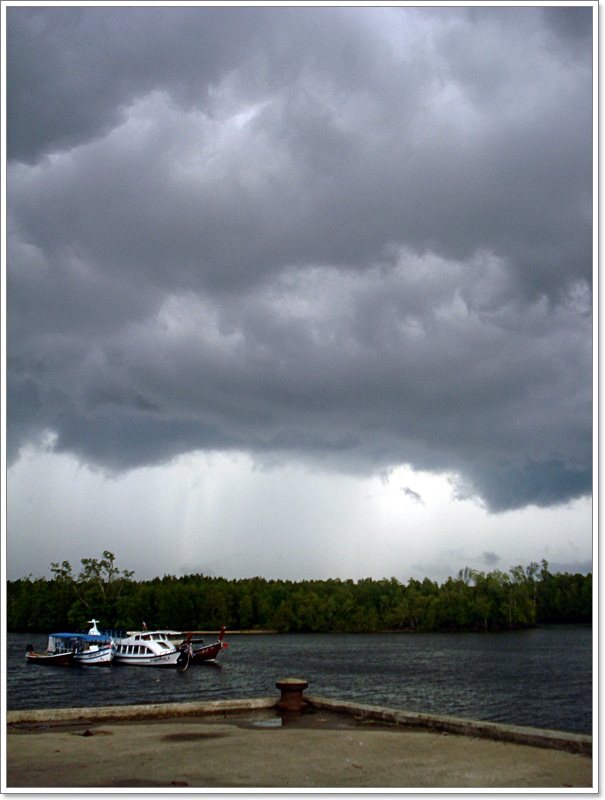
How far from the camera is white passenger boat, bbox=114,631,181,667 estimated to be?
2938 inches

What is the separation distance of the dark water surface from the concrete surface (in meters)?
28.3

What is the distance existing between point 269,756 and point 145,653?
70379mm

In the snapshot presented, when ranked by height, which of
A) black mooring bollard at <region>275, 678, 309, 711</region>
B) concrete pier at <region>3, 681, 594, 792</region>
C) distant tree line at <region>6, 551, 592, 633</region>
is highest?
concrete pier at <region>3, 681, 594, 792</region>

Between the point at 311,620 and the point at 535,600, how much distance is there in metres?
55.1

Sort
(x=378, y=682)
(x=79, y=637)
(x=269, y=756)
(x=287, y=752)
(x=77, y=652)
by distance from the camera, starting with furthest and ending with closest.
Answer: (x=79, y=637) → (x=77, y=652) → (x=378, y=682) → (x=287, y=752) → (x=269, y=756)

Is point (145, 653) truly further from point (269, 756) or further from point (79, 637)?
point (269, 756)

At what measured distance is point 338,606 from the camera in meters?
168

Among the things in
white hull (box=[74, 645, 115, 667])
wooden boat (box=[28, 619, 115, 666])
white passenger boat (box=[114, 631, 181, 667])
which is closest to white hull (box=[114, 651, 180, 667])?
white passenger boat (box=[114, 631, 181, 667])

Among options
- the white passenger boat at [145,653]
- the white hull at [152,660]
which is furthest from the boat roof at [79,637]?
the white hull at [152,660]

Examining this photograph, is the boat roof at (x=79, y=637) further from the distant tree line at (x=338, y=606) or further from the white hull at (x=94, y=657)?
the distant tree line at (x=338, y=606)

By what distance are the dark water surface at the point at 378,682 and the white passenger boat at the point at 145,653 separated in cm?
138

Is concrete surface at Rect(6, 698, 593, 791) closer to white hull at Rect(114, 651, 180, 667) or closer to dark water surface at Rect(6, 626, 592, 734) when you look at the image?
dark water surface at Rect(6, 626, 592, 734)

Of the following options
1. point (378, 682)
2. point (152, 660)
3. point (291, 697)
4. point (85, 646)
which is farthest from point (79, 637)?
point (291, 697)
